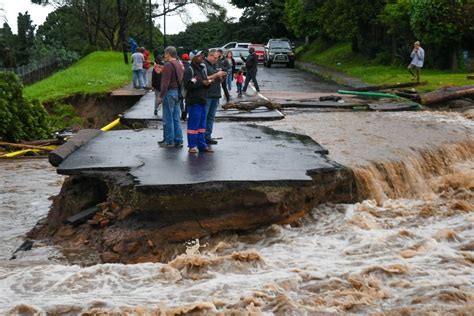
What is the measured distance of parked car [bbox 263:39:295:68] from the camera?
1854 inches

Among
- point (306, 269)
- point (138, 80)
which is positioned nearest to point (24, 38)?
point (138, 80)

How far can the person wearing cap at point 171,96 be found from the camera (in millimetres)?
11664

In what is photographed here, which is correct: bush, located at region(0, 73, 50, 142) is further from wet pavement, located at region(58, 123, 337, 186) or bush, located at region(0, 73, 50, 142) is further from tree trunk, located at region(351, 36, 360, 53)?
tree trunk, located at region(351, 36, 360, 53)

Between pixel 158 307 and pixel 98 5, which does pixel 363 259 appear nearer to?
pixel 158 307

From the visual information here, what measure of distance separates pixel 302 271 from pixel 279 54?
40181 millimetres

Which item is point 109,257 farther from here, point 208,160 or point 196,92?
point 196,92

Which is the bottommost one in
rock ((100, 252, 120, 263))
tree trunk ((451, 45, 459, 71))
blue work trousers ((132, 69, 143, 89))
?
rock ((100, 252, 120, 263))

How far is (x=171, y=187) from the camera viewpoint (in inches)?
359

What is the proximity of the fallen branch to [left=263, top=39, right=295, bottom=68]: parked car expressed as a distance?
88.3 feet

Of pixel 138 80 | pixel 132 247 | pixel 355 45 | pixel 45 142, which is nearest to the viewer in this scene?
pixel 132 247

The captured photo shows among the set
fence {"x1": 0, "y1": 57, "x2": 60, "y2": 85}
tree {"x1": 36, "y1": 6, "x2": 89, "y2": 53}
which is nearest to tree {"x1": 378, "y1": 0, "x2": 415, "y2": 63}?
fence {"x1": 0, "y1": 57, "x2": 60, "y2": 85}

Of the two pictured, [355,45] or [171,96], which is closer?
[171,96]

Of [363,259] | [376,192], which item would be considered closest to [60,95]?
[376,192]

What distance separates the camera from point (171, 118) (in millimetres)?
12227
